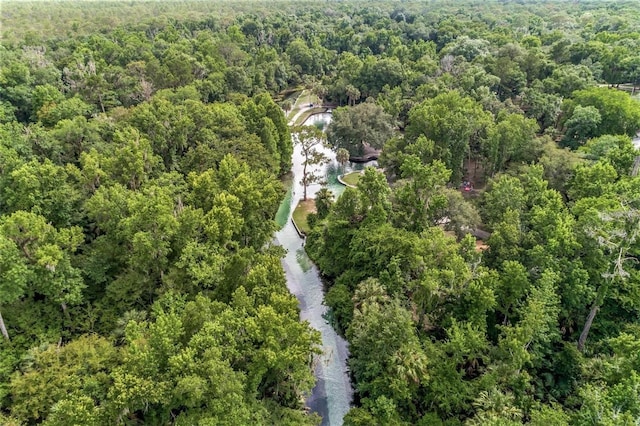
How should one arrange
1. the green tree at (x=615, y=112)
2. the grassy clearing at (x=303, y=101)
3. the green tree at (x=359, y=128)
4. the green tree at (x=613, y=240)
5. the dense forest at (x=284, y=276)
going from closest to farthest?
the dense forest at (x=284, y=276), the green tree at (x=613, y=240), the green tree at (x=615, y=112), the green tree at (x=359, y=128), the grassy clearing at (x=303, y=101)

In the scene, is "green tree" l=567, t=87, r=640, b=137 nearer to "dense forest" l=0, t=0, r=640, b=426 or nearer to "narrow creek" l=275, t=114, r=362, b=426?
"dense forest" l=0, t=0, r=640, b=426

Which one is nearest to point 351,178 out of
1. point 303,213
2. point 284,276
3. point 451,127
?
point 303,213

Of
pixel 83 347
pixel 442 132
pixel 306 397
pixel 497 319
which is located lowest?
pixel 306 397

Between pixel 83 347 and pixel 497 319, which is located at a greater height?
pixel 83 347

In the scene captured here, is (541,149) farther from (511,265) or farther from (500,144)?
(511,265)

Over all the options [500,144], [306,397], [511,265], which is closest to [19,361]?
[306,397]

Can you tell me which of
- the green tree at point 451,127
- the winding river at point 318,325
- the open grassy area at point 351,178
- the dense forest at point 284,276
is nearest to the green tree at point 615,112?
the dense forest at point 284,276

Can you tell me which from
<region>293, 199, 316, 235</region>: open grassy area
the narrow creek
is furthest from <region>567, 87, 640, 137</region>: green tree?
<region>293, 199, 316, 235</region>: open grassy area

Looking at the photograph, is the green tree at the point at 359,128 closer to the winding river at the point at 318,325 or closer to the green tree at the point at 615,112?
the winding river at the point at 318,325
